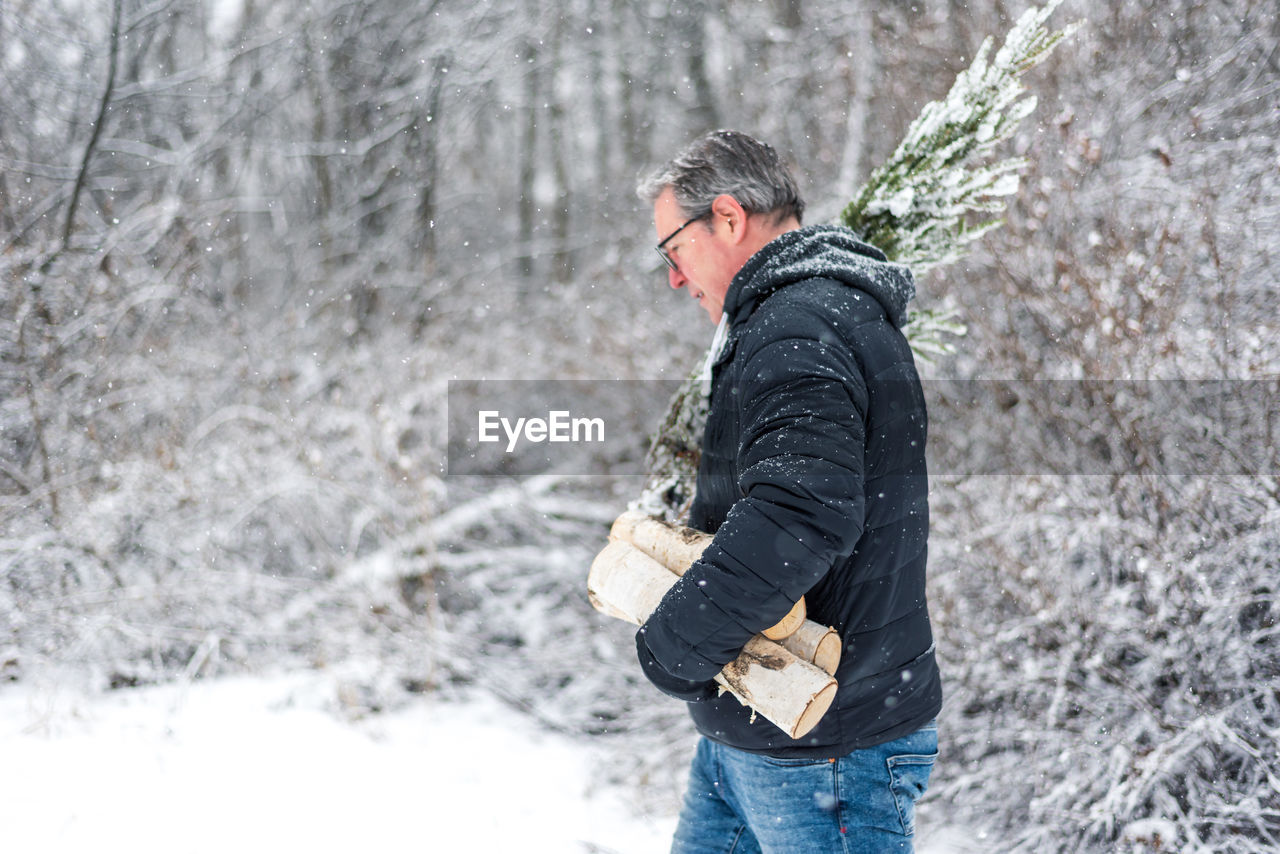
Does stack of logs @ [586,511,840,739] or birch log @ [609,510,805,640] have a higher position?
birch log @ [609,510,805,640]

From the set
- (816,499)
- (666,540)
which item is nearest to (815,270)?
(816,499)

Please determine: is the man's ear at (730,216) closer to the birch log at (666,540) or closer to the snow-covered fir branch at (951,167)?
the birch log at (666,540)

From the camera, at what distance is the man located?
129 cm

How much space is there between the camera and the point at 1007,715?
3145 mm

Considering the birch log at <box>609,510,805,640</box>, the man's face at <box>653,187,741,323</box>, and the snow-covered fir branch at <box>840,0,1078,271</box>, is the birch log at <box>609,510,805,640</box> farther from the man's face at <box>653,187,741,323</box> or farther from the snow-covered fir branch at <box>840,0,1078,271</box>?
the snow-covered fir branch at <box>840,0,1078,271</box>

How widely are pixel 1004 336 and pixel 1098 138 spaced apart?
1.49m

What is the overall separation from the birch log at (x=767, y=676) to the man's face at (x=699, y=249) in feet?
2.03

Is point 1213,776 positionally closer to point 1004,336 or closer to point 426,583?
point 1004,336

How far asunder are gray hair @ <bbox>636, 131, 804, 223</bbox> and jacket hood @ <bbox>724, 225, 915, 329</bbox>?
4.0 inches

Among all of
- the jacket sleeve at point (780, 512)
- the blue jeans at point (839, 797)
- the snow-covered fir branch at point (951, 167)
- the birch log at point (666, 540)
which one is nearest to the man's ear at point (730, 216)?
the jacket sleeve at point (780, 512)

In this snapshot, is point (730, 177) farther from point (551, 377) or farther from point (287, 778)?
point (551, 377)

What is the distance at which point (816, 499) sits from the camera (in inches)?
49.5

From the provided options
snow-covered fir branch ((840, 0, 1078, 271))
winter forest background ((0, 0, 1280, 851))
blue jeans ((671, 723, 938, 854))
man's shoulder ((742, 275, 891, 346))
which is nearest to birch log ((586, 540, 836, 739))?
blue jeans ((671, 723, 938, 854))

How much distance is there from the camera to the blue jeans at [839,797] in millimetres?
1466
